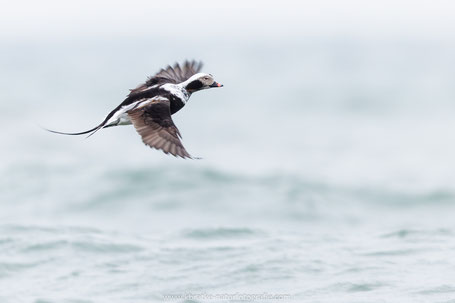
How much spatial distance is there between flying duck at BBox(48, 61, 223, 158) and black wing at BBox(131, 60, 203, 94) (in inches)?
9.3

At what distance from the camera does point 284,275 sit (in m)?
7.88

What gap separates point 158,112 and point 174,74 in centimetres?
117

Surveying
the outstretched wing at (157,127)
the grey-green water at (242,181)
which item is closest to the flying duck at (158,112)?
the outstretched wing at (157,127)

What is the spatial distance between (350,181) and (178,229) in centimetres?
359

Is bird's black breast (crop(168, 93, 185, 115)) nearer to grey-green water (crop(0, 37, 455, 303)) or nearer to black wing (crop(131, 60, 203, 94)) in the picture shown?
black wing (crop(131, 60, 203, 94))

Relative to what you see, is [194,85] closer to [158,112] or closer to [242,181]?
[158,112]

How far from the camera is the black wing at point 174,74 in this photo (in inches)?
263

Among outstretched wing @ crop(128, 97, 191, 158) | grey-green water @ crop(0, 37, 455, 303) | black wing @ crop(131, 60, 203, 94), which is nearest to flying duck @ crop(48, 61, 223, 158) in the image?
outstretched wing @ crop(128, 97, 191, 158)

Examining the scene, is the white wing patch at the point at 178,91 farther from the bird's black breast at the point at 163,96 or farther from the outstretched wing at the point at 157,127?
the outstretched wing at the point at 157,127

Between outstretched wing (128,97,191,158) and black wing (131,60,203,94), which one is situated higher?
black wing (131,60,203,94)

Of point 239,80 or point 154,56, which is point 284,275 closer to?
point 239,80

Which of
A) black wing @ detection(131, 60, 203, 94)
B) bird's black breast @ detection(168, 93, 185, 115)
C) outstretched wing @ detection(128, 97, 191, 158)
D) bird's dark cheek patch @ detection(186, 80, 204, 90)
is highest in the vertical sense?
black wing @ detection(131, 60, 203, 94)

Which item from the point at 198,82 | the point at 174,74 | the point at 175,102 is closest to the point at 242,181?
the point at 174,74

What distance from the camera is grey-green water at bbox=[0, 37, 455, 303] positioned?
7.91m
